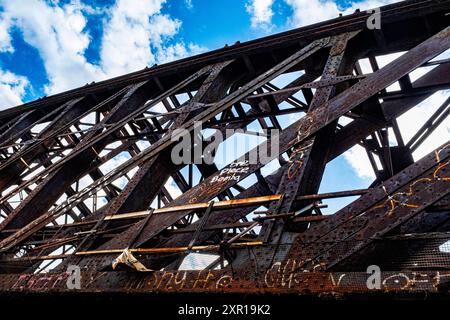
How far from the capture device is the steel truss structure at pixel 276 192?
266cm

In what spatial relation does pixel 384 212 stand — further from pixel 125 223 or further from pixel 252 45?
pixel 252 45

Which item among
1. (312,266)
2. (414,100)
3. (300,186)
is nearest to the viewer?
(312,266)

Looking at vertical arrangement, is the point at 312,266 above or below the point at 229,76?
below

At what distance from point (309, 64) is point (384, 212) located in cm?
402

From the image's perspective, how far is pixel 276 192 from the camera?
12.0 feet

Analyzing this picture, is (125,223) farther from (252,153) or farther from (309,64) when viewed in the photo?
(309,64)

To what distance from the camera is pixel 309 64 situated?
6.27m

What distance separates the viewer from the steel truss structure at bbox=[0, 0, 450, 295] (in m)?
2.66

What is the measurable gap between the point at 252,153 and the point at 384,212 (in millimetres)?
1650

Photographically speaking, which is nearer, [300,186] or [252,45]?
[300,186]
